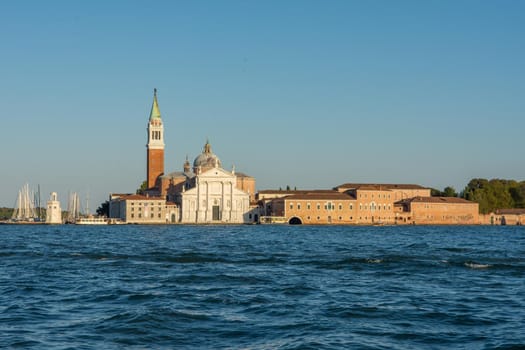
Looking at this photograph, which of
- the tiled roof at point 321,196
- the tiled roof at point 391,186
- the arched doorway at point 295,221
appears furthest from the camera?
the tiled roof at point 391,186

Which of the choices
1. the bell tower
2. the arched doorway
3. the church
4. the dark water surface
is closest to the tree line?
the arched doorway

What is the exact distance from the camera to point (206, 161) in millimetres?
100125

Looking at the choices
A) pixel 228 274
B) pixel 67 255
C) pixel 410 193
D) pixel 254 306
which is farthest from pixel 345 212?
pixel 254 306

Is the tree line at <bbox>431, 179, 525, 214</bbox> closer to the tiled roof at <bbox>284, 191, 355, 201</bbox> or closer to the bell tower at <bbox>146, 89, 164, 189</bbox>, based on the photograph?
the tiled roof at <bbox>284, 191, 355, 201</bbox>

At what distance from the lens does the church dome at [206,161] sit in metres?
99.3

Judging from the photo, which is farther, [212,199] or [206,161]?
[206,161]

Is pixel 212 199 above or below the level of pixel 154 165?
below

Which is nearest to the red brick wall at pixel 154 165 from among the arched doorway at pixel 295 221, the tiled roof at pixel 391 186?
the arched doorway at pixel 295 221

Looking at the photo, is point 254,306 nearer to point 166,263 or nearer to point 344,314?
point 344,314

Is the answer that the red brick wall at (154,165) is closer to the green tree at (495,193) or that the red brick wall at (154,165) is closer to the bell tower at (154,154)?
the bell tower at (154,154)

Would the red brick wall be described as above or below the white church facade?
above

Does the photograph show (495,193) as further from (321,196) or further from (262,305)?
(262,305)

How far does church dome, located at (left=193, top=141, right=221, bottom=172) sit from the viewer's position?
99.3 metres

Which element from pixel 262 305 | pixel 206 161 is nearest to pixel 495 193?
pixel 206 161
